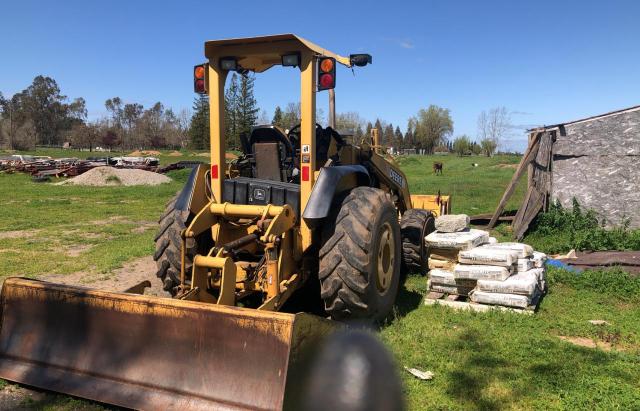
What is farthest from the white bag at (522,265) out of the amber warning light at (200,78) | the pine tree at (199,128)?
the pine tree at (199,128)

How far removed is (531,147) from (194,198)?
8.92 m

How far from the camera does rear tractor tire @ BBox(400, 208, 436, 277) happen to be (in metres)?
7.63

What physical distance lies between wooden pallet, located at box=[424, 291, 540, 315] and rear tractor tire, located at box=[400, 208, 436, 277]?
1022 mm

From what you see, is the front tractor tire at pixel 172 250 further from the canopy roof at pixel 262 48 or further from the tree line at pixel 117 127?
the tree line at pixel 117 127

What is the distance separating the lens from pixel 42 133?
98.9 m

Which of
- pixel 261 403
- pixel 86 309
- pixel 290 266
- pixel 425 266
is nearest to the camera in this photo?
pixel 261 403

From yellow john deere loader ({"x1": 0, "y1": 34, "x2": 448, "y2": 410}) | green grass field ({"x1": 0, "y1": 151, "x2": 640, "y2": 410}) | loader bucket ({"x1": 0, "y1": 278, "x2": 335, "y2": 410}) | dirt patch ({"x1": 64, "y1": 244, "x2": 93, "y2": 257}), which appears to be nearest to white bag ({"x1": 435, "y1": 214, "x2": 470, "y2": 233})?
green grass field ({"x1": 0, "y1": 151, "x2": 640, "y2": 410})

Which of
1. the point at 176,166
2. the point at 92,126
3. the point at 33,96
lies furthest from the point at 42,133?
the point at 176,166

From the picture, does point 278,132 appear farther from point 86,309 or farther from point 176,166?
point 176,166

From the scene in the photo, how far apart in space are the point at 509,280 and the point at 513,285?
0.53 feet

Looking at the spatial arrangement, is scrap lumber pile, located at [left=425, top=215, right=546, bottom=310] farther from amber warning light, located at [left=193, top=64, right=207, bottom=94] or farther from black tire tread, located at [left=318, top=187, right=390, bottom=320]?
amber warning light, located at [left=193, top=64, right=207, bottom=94]

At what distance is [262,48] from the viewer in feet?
16.8

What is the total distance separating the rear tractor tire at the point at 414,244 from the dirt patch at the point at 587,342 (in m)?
2.57

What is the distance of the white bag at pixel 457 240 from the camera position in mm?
6809
